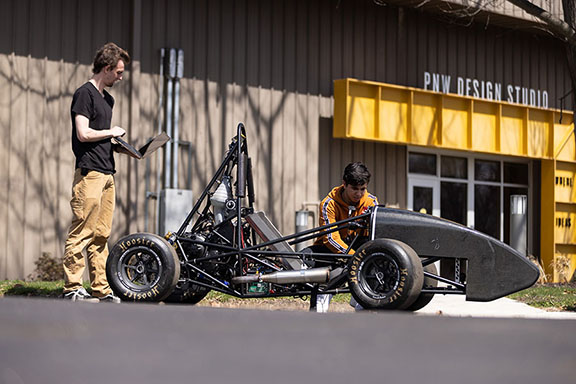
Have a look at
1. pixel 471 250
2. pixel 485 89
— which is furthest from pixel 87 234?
pixel 485 89

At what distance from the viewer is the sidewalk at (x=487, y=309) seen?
8.60m

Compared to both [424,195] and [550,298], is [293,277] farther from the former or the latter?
[424,195]

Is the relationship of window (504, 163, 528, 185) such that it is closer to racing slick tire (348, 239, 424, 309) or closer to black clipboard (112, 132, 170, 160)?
black clipboard (112, 132, 170, 160)

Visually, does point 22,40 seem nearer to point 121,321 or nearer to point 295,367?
point 121,321

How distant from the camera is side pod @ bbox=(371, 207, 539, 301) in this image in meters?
6.33

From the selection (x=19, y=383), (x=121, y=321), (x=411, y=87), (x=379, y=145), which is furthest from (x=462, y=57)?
(x=19, y=383)

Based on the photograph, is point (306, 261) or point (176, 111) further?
point (176, 111)

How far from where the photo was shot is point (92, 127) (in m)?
7.81

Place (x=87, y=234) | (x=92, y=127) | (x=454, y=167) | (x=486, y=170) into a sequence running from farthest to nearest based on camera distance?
(x=486, y=170) → (x=454, y=167) → (x=92, y=127) → (x=87, y=234)

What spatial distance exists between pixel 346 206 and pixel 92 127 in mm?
2506

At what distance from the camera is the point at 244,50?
51.8ft

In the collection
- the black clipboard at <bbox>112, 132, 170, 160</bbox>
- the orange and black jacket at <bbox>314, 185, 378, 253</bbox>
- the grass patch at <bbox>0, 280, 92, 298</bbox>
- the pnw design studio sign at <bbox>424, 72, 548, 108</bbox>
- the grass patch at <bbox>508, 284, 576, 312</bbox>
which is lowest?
the grass patch at <bbox>508, 284, 576, 312</bbox>

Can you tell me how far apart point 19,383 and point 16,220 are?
11.5m

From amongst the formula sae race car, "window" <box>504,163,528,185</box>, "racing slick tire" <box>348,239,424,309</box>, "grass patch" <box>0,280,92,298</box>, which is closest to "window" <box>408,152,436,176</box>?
"window" <box>504,163,528,185</box>
